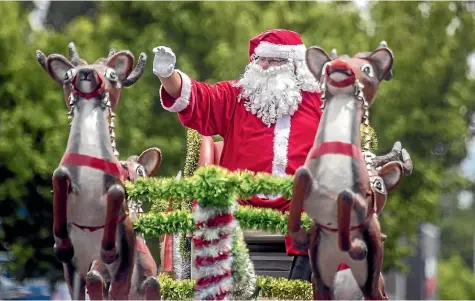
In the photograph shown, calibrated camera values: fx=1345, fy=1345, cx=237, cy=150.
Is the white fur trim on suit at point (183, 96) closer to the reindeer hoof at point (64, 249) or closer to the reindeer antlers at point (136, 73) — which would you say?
the reindeer antlers at point (136, 73)

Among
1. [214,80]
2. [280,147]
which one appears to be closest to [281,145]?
[280,147]

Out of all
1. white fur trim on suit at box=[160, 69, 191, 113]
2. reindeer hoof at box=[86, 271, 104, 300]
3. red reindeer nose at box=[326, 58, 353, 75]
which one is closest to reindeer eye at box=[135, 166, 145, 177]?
white fur trim on suit at box=[160, 69, 191, 113]

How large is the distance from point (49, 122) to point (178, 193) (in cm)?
1281

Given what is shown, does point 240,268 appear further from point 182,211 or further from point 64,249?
point 64,249

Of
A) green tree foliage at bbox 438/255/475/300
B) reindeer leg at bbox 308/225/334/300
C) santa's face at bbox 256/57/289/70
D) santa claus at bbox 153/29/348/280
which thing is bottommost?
green tree foliage at bbox 438/255/475/300

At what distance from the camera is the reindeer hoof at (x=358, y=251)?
20.0ft

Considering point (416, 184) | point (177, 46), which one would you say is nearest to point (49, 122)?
point (177, 46)

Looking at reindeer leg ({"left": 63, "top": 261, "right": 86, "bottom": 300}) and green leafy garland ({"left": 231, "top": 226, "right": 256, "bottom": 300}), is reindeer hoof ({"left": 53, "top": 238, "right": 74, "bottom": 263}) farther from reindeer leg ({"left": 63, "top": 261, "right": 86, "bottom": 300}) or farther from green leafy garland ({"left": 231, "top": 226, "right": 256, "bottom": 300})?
green leafy garland ({"left": 231, "top": 226, "right": 256, "bottom": 300})

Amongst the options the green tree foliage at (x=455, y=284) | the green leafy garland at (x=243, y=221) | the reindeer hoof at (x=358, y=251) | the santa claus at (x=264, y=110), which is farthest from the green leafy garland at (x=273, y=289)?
the green tree foliage at (x=455, y=284)

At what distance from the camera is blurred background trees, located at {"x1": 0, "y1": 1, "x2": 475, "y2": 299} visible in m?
18.5

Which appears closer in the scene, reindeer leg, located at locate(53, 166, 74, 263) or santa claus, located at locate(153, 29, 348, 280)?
reindeer leg, located at locate(53, 166, 74, 263)

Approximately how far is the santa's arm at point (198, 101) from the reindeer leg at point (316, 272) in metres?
1.39

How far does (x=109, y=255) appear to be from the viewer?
20.7ft

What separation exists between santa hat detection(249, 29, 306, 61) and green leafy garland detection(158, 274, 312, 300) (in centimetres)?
168
